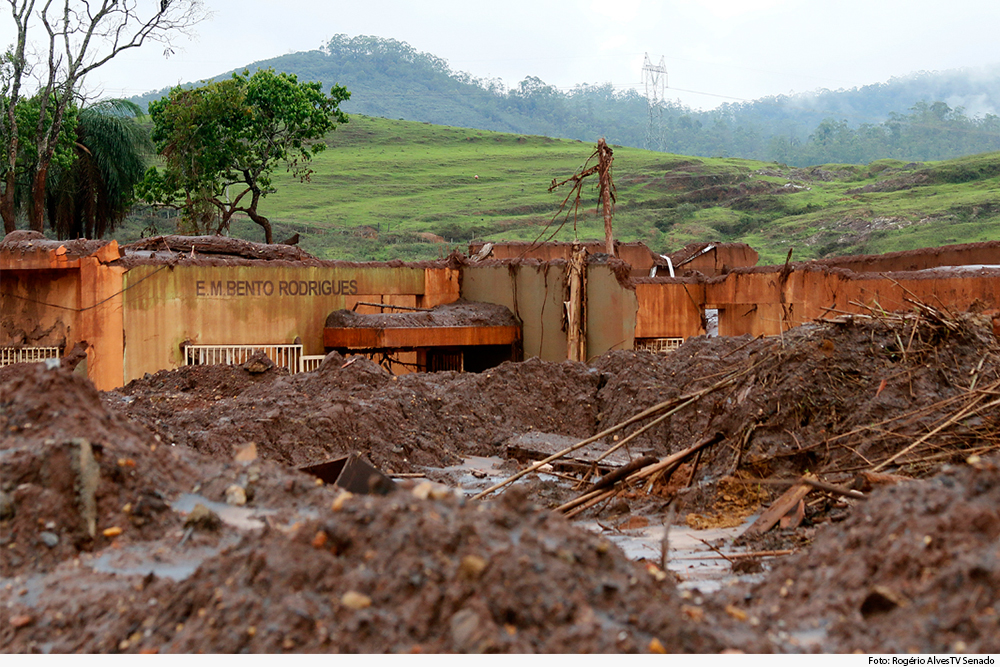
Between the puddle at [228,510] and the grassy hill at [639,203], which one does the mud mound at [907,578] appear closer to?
the puddle at [228,510]

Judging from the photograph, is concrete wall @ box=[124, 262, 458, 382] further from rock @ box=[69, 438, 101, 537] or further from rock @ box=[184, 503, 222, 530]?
rock @ box=[184, 503, 222, 530]

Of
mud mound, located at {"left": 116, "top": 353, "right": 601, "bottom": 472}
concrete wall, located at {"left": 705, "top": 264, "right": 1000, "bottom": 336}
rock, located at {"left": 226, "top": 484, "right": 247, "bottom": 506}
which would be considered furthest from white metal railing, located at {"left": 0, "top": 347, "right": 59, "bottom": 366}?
concrete wall, located at {"left": 705, "top": 264, "right": 1000, "bottom": 336}

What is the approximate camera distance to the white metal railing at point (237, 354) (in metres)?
14.5

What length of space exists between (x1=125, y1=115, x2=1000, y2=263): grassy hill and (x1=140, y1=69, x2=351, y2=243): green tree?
12.9m

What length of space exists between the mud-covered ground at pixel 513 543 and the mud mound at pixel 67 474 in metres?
0.01

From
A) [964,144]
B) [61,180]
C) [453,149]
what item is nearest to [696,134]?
[964,144]

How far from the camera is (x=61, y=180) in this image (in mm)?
30875

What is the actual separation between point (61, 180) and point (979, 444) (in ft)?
103

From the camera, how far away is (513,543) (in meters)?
3.24

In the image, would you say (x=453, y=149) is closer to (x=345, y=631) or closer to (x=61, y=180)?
(x=61, y=180)

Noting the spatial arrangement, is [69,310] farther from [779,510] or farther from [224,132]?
[224,132]

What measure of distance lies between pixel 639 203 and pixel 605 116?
9756cm

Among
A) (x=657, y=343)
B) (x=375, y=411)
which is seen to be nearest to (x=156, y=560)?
(x=375, y=411)

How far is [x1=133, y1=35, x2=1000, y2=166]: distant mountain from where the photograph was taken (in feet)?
330
